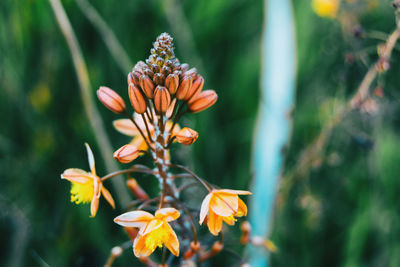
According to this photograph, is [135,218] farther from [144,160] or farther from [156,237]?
[144,160]

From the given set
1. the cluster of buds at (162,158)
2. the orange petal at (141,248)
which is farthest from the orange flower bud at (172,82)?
the orange petal at (141,248)

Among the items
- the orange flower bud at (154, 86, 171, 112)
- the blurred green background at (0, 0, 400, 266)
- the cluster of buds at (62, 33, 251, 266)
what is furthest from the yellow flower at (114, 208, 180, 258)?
the blurred green background at (0, 0, 400, 266)

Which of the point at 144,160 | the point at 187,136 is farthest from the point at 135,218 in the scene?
the point at 144,160

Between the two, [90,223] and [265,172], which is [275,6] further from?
[90,223]

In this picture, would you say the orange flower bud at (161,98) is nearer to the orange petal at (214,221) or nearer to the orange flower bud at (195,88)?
the orange flower bud at (195,88)

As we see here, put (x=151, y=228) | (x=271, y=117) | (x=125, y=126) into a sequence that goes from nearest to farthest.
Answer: (x=151, y=228) < (x=125, y=126) < (x=271, y=117)

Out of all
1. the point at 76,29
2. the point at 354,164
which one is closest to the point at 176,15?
the point at 76,29

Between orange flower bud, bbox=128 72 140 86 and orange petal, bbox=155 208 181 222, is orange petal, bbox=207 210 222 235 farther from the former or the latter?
orange flower bud, bbox=128 72 140 86
